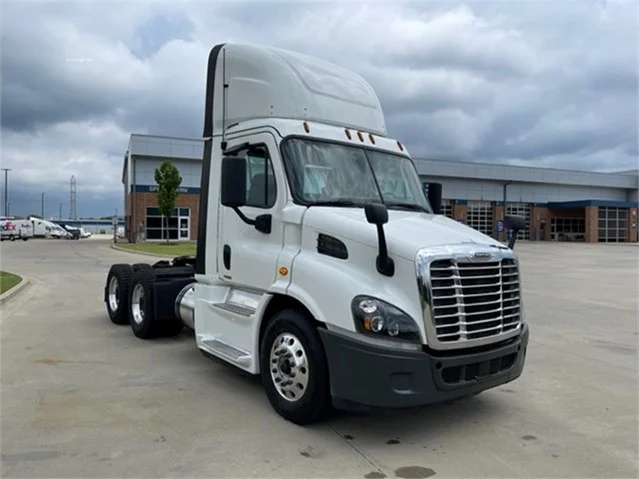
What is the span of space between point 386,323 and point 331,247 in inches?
33.3

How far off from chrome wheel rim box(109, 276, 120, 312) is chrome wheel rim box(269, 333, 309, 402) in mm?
5284

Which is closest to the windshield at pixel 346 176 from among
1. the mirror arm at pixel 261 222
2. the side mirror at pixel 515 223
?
the mirror arm at pixel 261 222

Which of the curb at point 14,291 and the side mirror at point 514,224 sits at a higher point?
the side mirror at point 514,224

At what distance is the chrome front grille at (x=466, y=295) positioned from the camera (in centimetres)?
408

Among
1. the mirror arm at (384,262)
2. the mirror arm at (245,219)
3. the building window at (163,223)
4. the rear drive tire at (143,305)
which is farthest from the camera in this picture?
the building window at (163,223)

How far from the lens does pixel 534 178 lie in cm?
6122

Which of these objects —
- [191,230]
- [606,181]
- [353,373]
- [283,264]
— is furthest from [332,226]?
[606,181]

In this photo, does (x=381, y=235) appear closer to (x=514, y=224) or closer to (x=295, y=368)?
(x=295, y=368)

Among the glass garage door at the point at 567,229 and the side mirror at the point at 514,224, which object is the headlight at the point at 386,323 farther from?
the glass garage door at the point at 567,229

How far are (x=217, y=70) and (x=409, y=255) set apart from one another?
3276 millimetres

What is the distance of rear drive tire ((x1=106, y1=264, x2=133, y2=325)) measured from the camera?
885cm

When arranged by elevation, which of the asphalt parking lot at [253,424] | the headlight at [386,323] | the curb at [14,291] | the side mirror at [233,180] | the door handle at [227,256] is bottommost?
the asphalt parking lot at [253,424]

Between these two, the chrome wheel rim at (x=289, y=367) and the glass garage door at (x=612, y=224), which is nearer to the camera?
the chrome wheel rim at (x=289, y=367)

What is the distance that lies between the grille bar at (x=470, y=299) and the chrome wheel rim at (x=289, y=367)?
→ 1.19 m
